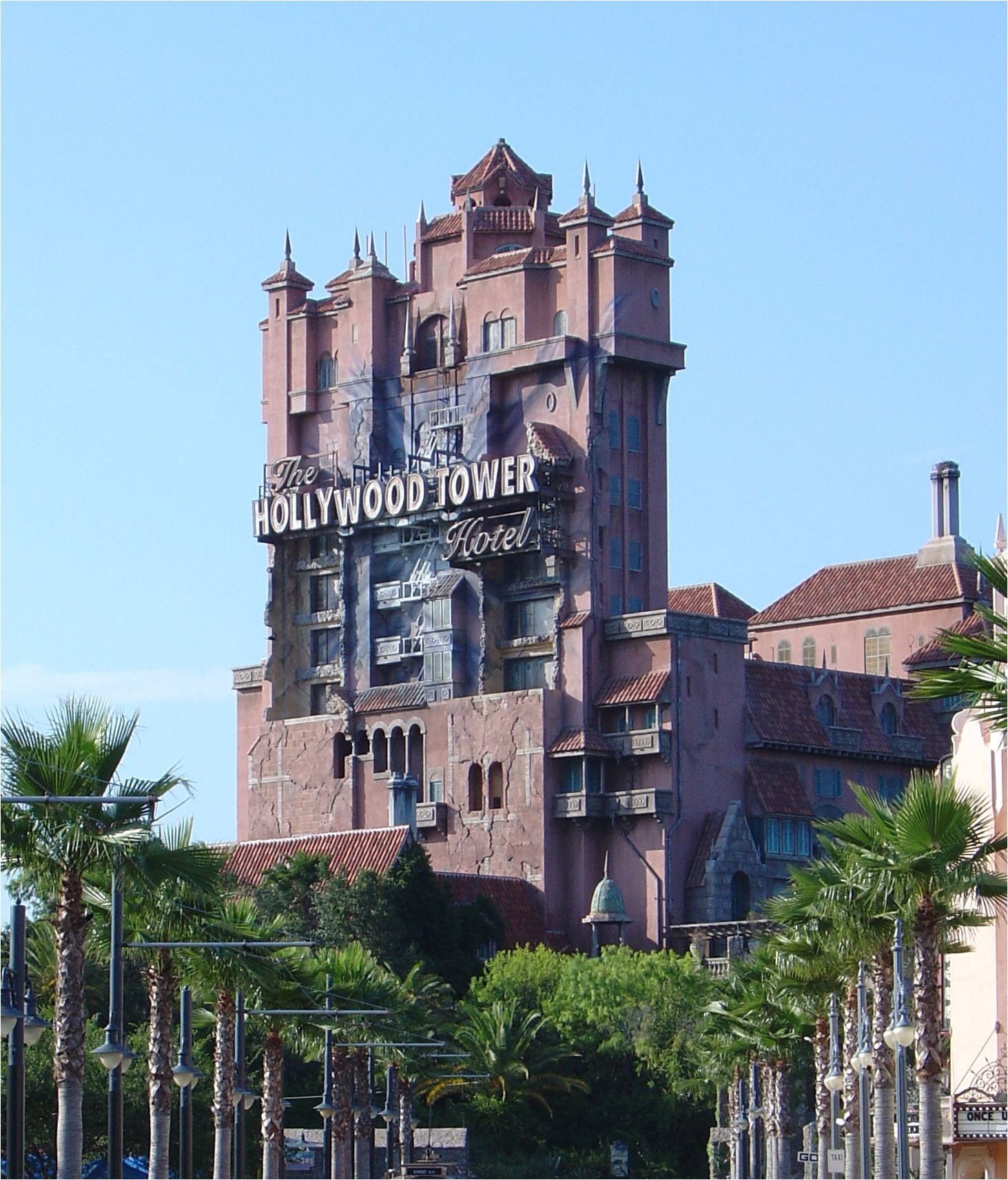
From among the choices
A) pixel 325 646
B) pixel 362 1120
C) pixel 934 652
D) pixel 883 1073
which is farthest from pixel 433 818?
pixel 883 1073

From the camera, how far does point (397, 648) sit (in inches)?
5527

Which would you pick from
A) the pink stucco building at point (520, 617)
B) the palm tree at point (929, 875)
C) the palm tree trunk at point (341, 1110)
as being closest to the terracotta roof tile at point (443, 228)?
the pink stucco building at point (520, 617)

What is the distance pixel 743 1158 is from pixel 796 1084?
6.48 metres

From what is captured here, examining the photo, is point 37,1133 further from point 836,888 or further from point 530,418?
point 530,418

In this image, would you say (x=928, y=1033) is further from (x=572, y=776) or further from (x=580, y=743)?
(x=572, y=776)

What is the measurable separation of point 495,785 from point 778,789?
12.8 metres

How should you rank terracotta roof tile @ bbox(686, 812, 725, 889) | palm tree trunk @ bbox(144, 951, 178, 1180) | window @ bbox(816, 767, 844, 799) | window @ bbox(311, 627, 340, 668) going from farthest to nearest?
1. window @ bbox(311, 627, 340, 668)
2. window @ bbox(816, 767, 844, 799)
3. terracotta roof tile @ bbox(686, 812, 725, 889)
4. palm tree trunk @ bbox(144, 951, 178, 1180)

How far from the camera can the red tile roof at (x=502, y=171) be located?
145000 millimetres

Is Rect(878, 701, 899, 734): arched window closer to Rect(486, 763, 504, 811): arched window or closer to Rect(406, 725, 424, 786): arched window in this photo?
Rect(486, 763, 504, 811): arched window

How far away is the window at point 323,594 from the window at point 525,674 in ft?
34.9

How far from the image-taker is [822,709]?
143 m

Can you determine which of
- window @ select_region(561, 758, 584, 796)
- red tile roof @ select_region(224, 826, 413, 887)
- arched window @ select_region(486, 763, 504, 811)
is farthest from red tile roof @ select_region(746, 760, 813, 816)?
red tile roof @ select_region(224, 826, 413, 887)

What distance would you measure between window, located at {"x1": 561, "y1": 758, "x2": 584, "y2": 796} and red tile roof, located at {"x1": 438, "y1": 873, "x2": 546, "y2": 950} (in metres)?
4.44

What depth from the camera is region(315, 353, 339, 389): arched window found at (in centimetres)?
14650
